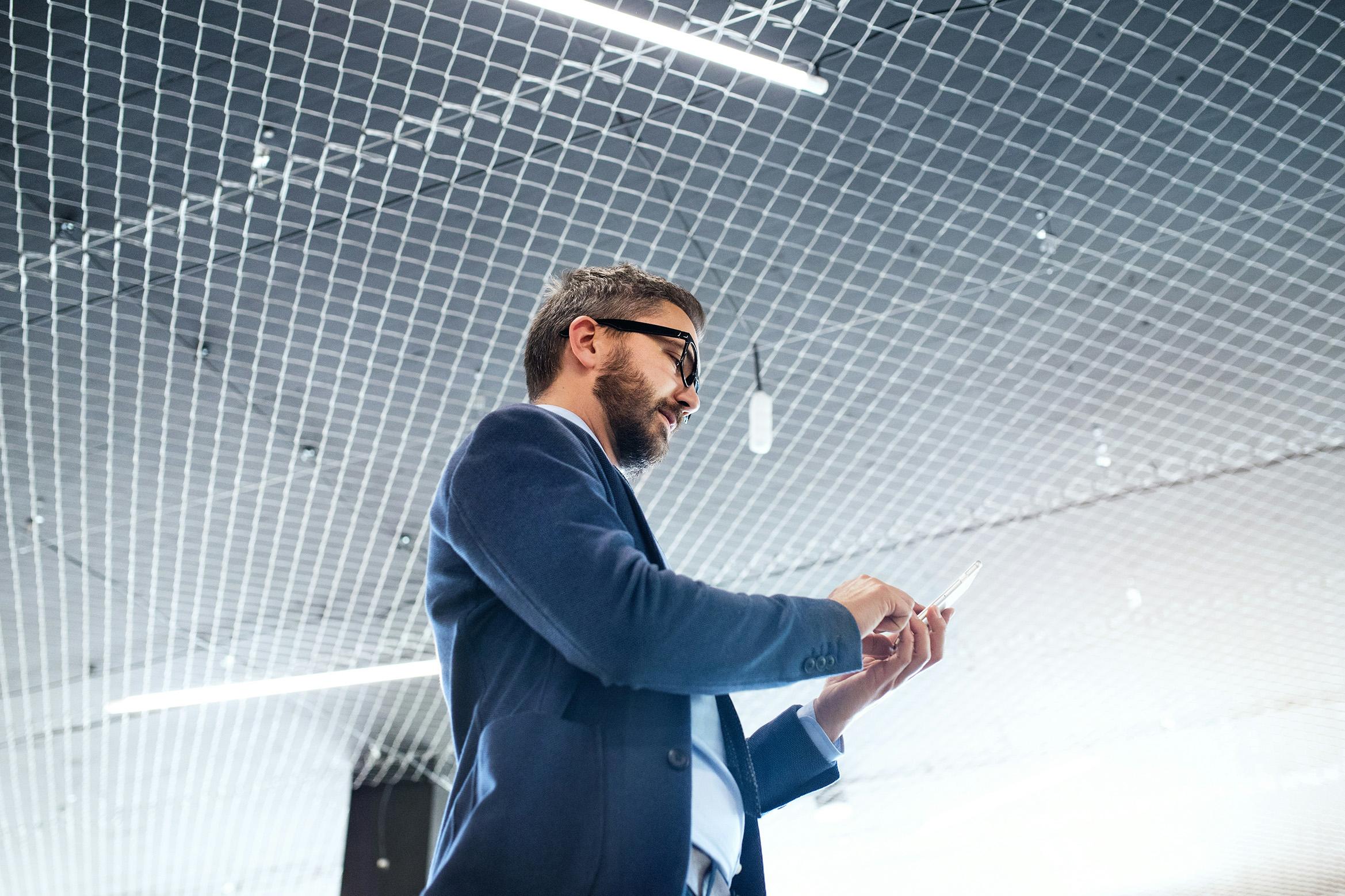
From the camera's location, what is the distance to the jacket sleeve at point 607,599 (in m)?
0.66

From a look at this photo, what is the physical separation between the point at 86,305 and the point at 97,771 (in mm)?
3698

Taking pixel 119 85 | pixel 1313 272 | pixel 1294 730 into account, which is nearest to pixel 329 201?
pixel 119 85

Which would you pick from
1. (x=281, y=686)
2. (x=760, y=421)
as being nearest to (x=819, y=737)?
(x=760, y=421)

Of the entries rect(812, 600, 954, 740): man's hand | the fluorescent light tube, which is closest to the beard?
rect(812, 600, 954, 740): man's hand

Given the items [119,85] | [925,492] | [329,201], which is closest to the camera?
[119,85]

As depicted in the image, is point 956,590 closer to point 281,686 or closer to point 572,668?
point 572,668

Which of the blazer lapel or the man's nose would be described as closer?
the blazer lapel

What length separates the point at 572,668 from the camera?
696 millimetres

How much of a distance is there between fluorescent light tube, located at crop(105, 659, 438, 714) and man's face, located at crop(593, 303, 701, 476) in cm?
386

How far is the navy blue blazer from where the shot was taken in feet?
2.06

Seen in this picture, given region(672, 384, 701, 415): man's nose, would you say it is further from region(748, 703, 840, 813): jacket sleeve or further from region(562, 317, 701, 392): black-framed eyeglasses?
region(748, 703, 840, 813): jacket sleeve

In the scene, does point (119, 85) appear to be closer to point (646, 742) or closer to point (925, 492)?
point (646, 742)

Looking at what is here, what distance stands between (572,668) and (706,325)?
1.85 meters

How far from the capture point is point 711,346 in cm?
313
